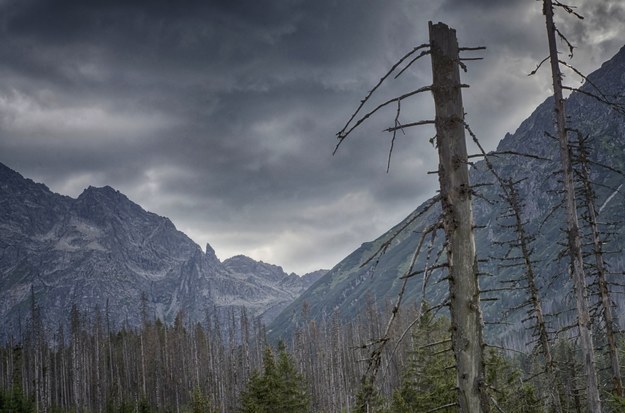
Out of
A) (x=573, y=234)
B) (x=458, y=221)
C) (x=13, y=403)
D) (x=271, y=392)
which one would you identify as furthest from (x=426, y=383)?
(x=13, y=403)

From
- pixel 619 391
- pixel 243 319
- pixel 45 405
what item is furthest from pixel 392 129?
pixel 243 319

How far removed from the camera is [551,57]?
1098 centimetres

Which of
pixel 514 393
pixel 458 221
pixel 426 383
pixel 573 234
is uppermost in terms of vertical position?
pixel 573 234

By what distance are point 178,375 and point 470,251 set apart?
3418 inches

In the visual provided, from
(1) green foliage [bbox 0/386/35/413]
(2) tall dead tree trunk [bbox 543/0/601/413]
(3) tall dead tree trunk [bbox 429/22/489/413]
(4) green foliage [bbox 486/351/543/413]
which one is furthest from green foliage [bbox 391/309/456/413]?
(1) green foliage [bbox 0/386/35/413]

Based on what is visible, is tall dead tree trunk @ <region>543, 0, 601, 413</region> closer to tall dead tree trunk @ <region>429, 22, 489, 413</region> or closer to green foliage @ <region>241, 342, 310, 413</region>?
tall dead tree trunk @ <region>429, 22, 489, 413</region>

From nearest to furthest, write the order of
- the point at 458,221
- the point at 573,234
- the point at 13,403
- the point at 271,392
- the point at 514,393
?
the point at 458,221, the point at 573,234, the point at 514,393, the point at 271,392, the point at 13,403

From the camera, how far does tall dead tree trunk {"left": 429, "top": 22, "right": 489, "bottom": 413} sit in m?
5.04

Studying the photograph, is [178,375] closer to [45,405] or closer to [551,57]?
[45,405]

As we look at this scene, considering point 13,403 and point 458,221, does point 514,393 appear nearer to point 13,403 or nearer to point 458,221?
point 458,221

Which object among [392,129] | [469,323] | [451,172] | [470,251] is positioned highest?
[392,129]

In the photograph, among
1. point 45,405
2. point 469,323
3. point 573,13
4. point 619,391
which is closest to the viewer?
point 469,323

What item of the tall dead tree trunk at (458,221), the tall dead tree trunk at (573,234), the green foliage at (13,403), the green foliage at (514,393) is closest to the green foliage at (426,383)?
the green foliage at (514,393)

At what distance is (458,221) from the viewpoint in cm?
525
